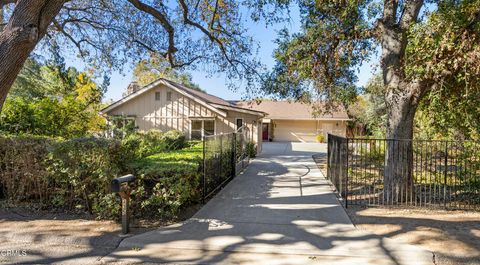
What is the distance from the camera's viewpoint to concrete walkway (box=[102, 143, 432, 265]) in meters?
4.31

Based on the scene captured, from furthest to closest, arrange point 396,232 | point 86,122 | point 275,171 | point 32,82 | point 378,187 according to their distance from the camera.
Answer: point 32,82 → point 86,122 → point 275,171 → point 378,187 → point 396,232

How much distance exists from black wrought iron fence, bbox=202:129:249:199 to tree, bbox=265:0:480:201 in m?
2.75

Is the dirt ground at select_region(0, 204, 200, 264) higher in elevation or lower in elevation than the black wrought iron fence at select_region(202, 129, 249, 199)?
lower

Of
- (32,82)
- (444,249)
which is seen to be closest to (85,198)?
(444,249)

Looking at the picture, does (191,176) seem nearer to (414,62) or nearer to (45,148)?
(45,148)

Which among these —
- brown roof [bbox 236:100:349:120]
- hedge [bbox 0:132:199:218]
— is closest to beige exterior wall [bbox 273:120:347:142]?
brown roof [bbox 236:100:349:120]

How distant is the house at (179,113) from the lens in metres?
18.2

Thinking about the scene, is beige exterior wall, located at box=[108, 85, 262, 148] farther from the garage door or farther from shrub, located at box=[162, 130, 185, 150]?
the garage door

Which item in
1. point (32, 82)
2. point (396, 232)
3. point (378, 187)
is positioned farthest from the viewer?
point (32, 82)

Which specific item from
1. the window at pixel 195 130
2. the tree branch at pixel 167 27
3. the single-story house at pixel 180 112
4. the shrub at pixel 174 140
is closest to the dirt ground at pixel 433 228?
the tree branch at pixel 167 27

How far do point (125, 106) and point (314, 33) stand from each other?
14.3m

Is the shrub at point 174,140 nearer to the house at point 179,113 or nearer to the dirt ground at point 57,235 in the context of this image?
the house at point 179,113

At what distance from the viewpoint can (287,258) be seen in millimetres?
4320

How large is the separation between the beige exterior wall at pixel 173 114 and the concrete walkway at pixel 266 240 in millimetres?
11058
